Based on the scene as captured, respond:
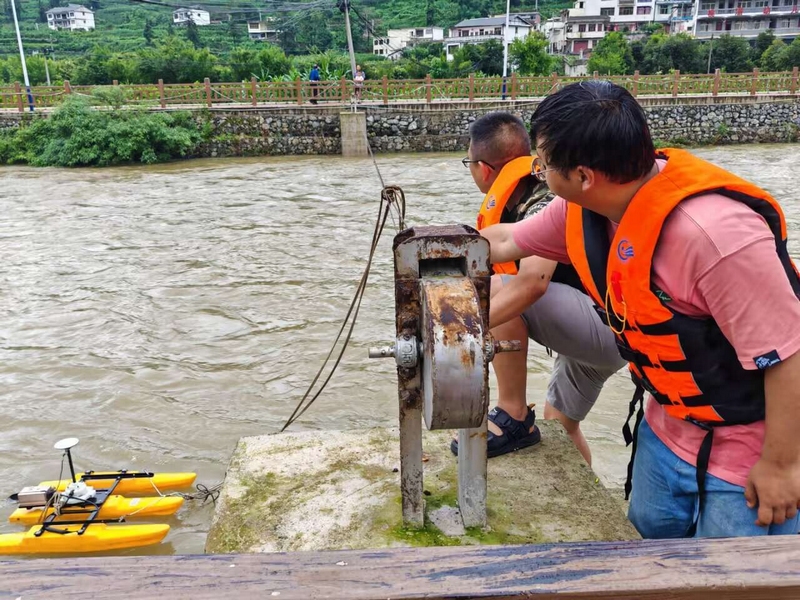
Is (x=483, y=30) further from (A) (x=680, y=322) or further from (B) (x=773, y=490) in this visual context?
(B) (x=773, y=490)

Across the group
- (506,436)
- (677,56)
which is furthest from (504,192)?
(677,56)

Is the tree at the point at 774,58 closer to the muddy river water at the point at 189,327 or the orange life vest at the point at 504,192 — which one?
the muddy river water at the point at 189,327

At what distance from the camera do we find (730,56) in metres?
43.3

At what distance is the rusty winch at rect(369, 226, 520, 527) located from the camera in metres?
1.52

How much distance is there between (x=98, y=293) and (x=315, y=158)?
43.0 ft

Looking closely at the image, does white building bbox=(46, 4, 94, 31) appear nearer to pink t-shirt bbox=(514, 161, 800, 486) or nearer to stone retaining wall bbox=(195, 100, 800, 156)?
stone retaining wall bbox=(195, 100, 800, 156)

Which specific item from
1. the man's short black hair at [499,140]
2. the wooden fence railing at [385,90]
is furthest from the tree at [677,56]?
the man's short black hair at [499,140]

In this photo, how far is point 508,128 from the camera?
3.05 metres

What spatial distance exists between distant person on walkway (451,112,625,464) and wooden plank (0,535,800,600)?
1204mm

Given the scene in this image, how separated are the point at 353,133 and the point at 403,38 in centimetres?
6614

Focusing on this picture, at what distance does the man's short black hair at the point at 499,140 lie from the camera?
3033 mm

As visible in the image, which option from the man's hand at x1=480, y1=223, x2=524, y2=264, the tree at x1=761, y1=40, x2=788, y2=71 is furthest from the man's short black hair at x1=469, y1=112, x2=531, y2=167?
the tree at x1=761, y1=40, x2=788, y2=71

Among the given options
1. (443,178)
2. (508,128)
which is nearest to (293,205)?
(443,178)

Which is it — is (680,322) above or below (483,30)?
below
